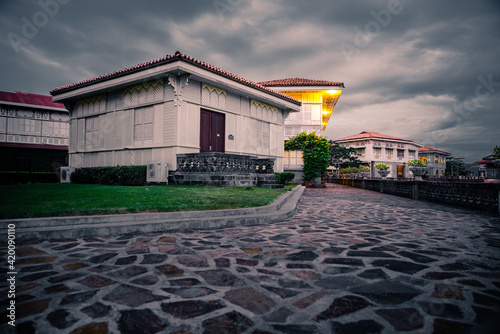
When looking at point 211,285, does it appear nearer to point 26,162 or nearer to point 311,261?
point 311,261

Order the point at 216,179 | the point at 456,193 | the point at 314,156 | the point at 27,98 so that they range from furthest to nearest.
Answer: the point at 27,98
the point at 314,156
the point at 216,179
the point at 456,193

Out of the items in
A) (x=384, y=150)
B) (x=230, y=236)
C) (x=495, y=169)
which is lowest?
(x=230, y=236)

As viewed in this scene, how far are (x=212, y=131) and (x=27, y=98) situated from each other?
74.1ft

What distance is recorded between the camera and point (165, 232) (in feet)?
15.0

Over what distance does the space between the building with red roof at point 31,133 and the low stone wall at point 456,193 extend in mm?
29547

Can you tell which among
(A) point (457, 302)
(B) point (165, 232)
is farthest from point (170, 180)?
(A) point (457, 302)

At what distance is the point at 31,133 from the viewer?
24.9m

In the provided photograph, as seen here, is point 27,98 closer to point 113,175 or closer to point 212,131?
point 113,175

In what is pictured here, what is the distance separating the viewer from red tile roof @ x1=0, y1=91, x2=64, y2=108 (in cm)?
2427

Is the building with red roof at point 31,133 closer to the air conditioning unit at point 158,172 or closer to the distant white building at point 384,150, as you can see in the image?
the air conditioning unit at point 158,172

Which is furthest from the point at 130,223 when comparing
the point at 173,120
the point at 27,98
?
the point at 27,98

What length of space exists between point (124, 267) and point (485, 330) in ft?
10.1

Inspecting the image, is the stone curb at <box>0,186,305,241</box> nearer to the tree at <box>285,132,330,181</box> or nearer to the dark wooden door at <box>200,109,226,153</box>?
the dark wooden door at <box>200,109,226,153</box>

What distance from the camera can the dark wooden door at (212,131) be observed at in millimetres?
14984
